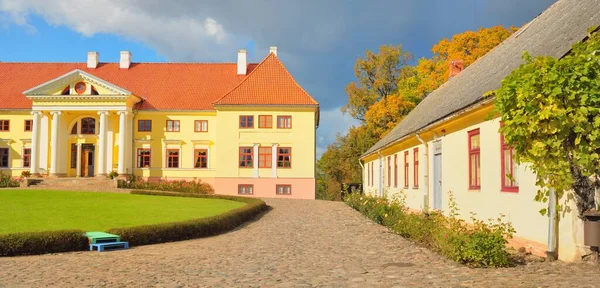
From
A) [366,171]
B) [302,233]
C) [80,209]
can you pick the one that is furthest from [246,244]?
[366,171]

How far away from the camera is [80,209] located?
22625mm

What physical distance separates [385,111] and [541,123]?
35177 millimetres

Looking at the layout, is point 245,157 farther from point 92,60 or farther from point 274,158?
point 92,60

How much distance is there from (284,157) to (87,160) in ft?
50.5

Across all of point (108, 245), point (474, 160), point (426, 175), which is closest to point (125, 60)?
point (426, 175)

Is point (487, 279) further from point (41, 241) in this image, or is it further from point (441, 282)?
point (41, 241)

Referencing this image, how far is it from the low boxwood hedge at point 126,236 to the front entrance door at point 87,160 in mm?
28381

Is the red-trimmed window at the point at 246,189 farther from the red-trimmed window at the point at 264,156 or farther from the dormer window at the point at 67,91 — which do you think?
the dormer window at the point at 67,91

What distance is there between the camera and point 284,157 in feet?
135

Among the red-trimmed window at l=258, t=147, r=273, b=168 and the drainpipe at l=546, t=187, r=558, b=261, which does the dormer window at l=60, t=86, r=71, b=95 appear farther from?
the drainpipe at l=546, t=187, r=558, b=261

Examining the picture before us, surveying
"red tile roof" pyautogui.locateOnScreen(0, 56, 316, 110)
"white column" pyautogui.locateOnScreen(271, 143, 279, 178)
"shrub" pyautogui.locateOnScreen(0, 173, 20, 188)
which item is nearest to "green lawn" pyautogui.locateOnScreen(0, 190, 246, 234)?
"shrub" pyautogui.locateOnScreen(0, 173, 20, 188)

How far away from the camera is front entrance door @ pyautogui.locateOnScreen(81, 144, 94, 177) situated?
146 ft

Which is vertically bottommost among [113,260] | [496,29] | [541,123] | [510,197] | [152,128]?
[113,260]

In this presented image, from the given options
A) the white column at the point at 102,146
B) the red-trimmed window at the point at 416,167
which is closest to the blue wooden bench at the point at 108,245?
the red-trimmed window at the point at 416,167
